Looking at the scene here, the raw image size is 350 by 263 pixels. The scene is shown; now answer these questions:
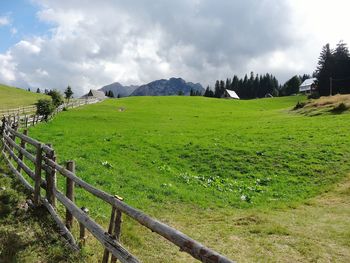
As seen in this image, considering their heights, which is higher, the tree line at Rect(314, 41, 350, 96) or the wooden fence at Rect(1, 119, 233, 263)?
the tree line at Rect(314, 41, 350, 96)

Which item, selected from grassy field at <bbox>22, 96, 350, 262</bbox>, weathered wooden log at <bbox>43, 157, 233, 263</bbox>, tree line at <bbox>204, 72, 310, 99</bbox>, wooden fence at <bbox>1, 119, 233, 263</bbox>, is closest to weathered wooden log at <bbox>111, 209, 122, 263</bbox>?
wooden fence at <bbox>1, 119, 233, 263</bbox>

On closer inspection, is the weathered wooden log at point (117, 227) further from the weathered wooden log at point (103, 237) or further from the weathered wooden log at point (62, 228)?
the weathered wooden log at point (62, 228)

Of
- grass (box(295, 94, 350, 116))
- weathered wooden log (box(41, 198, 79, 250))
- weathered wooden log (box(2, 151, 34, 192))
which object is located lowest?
weathered wooden log (box(41, 198, 79, 250))

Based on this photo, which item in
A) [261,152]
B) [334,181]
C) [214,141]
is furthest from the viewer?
[214,141]

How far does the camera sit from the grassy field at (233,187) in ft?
33.8

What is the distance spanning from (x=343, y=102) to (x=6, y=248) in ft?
149

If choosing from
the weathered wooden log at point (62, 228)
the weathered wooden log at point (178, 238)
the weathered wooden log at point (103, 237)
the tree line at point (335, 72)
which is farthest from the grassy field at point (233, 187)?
the tree line at point (335, 72)

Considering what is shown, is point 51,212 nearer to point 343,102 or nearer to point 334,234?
point 334,234

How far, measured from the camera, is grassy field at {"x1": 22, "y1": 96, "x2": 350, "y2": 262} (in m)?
10.3

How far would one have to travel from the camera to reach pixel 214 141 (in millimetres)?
27875

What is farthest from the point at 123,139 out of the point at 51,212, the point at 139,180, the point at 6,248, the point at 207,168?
the point at 6,248

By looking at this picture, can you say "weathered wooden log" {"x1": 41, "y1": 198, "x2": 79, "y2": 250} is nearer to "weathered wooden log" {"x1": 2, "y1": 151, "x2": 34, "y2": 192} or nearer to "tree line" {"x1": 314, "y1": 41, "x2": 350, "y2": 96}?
"weathered wooden log" {"x1": 2, "y1": 151, "x2": 34, "y2": 192}

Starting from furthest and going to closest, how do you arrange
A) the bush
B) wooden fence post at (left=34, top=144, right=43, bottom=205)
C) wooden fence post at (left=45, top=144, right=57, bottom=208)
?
the bush → wooden fence post at (left=34, top=144, right=43, bottom=205) → wooden fence post at (left=45, top=144, right=57, bottom=208)

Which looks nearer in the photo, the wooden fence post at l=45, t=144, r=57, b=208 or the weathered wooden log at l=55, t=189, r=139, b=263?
the weathered wooden log at l=55, t=189, r=139, b=263
